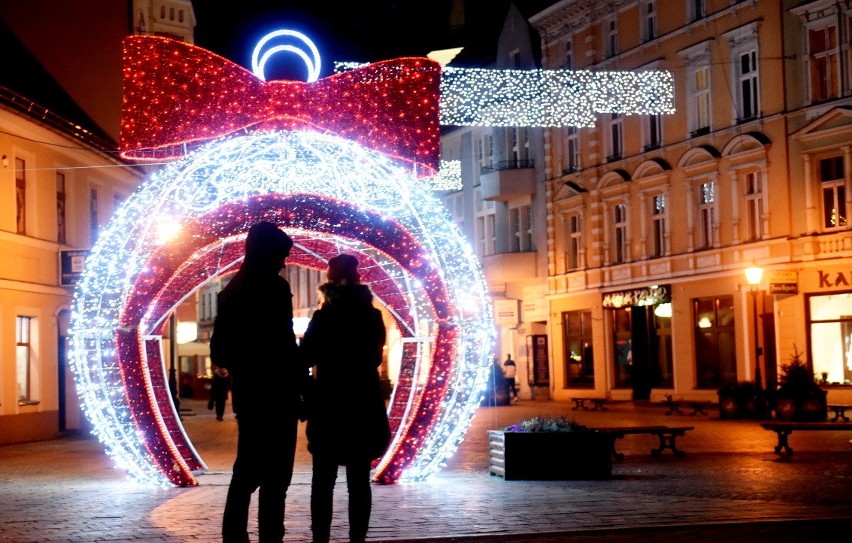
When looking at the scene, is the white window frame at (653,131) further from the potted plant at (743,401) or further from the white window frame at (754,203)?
the potted plant at (743,401)

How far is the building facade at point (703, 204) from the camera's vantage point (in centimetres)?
3356

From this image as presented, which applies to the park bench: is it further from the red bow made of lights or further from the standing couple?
the standing couple

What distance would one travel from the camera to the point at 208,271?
17078 millimetres

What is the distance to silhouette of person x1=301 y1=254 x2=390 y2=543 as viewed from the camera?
896 centimetres

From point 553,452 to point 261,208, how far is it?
4.05 m

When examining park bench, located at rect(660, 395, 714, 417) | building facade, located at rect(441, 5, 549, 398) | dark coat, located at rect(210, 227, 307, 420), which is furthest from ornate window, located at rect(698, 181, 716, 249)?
dark coat, located at rect(210, 227, 307, 420)

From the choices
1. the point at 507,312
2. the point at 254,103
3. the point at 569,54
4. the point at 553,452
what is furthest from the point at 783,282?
the point at 254,103

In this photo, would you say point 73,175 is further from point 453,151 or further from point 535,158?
point 453,151

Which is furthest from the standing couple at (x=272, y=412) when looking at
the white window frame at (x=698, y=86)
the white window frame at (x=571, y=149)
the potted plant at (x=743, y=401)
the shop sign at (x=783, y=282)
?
the white window frame at (x=571, y=149)

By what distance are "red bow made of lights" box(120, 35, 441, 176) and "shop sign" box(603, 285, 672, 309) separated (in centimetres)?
2632

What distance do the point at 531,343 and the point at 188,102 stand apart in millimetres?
35986

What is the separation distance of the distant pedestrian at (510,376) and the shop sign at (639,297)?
151 inches

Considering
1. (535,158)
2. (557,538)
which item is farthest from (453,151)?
(557,538)

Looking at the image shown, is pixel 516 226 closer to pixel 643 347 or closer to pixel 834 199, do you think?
pixel 643 347
